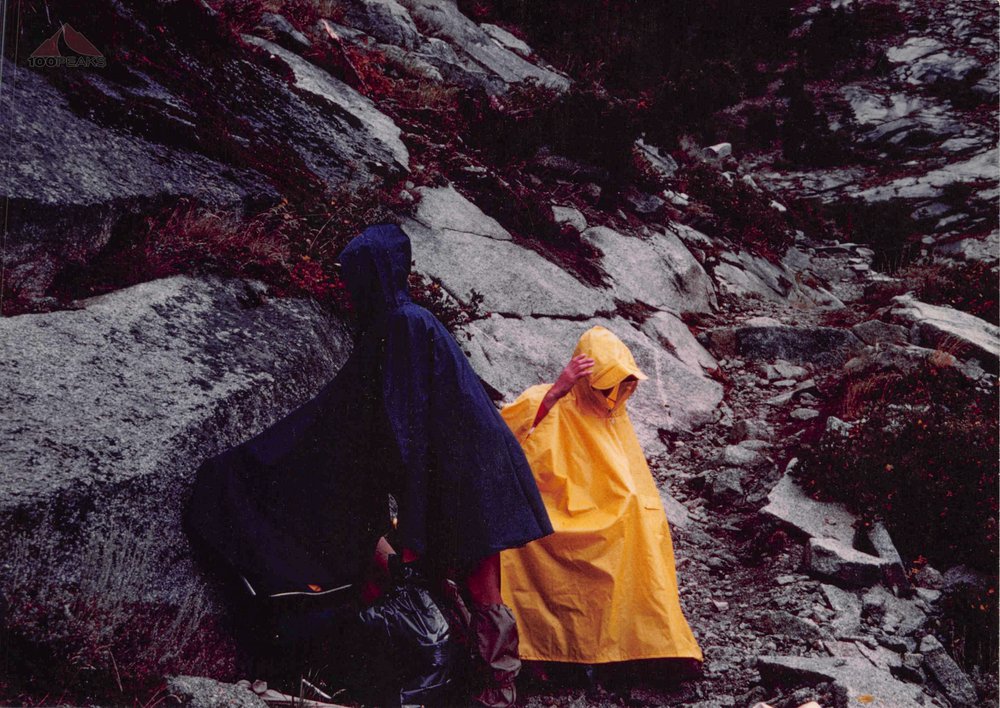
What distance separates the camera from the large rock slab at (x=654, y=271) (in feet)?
30.2

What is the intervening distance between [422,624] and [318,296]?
2506mm

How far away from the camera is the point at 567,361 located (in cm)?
734

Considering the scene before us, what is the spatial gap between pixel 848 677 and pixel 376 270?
3225 millimetres

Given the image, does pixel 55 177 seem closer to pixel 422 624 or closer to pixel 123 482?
pixel 123 482

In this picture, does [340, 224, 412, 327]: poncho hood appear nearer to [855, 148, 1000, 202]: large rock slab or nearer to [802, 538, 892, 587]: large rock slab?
[802, 538, 892, 587]: large rock slab

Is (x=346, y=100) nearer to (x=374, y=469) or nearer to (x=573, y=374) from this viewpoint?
(x=573, y=374)

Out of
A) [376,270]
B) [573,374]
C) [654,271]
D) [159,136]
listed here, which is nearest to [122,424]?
[376,270]

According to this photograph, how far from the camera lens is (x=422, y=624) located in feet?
10.6

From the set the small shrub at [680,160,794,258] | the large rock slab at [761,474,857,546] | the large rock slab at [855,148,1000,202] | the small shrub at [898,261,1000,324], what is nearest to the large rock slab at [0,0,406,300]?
the large rock slab at [761,474,857,546]

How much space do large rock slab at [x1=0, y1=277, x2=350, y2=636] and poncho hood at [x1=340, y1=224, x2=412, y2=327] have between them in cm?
89

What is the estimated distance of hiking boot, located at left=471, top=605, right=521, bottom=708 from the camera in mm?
3346

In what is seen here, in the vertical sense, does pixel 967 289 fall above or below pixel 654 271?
above

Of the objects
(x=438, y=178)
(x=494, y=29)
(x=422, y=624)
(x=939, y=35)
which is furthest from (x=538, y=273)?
(x=939, y=35)

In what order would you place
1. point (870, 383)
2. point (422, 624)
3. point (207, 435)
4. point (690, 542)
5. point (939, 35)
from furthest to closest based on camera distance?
point (939, 35), point (870, 383), point (690, 542), point (207, 435), point (422, 624)
